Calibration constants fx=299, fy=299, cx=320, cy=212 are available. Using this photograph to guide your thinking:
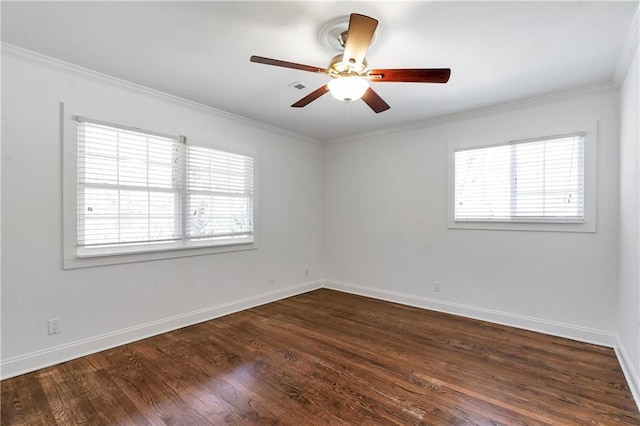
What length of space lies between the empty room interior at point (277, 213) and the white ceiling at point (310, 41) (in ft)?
0.06

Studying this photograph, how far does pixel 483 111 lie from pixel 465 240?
160cm

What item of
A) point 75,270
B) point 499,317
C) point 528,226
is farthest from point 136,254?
point 528,226

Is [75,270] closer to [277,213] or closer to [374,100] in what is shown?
[277,213]

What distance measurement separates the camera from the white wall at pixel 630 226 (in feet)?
7.20

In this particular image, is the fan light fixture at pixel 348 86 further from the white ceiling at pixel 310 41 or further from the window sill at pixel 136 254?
the window sill at pixel 136 254

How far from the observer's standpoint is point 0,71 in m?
2.30

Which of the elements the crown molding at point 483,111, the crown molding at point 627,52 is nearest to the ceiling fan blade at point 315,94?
the crown molding at point 627,52

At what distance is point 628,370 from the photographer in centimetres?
234

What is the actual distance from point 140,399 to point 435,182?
383cm

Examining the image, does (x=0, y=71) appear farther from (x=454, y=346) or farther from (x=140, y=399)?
(x=454, y=346)

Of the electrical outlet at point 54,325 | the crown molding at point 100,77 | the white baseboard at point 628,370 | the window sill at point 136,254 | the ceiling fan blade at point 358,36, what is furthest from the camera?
the window sill at point 136,254

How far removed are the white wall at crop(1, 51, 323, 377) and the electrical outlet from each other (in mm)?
35

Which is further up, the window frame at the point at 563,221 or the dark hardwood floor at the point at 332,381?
the window frame at the point at 563,221

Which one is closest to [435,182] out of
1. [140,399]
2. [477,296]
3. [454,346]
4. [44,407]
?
[477,296]
